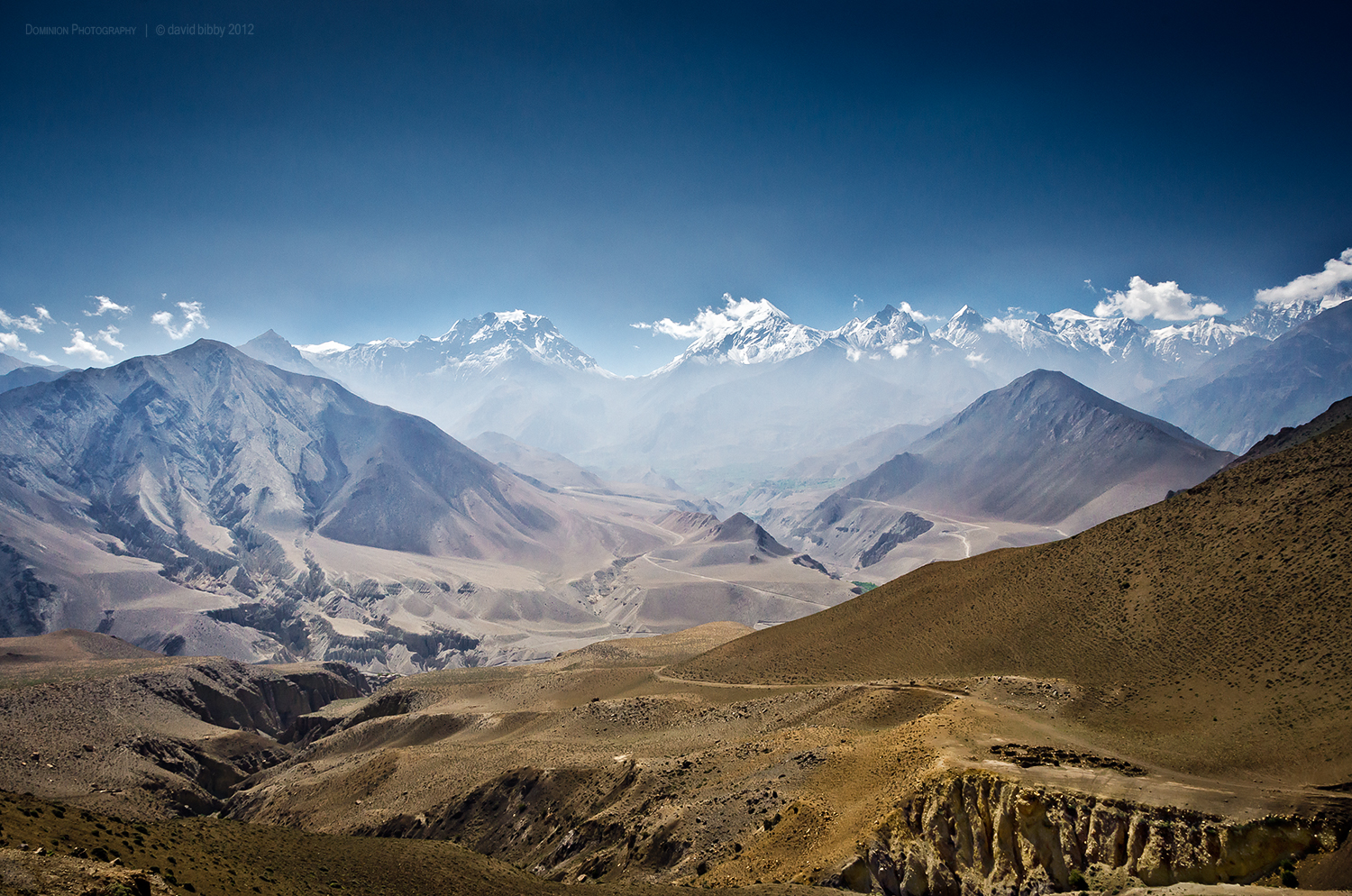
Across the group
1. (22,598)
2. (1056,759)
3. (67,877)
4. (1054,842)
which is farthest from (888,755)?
(22,598)

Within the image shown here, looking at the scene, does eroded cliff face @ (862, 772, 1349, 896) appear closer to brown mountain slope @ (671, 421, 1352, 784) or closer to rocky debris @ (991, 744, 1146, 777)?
rocky debris @ (991, 744, 1146, 777)

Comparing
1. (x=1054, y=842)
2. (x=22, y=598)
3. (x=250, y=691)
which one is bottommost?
(x=250, y=691)

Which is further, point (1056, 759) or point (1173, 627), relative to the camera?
point (1173, 627)

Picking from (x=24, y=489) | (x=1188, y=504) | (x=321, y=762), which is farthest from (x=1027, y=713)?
(x=24, y=489)

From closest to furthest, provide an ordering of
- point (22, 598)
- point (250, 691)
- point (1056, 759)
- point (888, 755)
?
point (1056, 759), point (888, 755), point (250, 691), point (22, 598)

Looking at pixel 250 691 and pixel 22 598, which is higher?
pixel 22 598

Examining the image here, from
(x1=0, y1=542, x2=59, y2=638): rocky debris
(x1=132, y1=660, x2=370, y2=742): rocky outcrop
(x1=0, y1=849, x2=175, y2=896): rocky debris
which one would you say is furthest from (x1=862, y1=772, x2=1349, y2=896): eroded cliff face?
(x1=0, y1=542, x2=59, y2=638): rocky debris

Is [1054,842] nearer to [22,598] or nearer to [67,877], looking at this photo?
[67,877]
